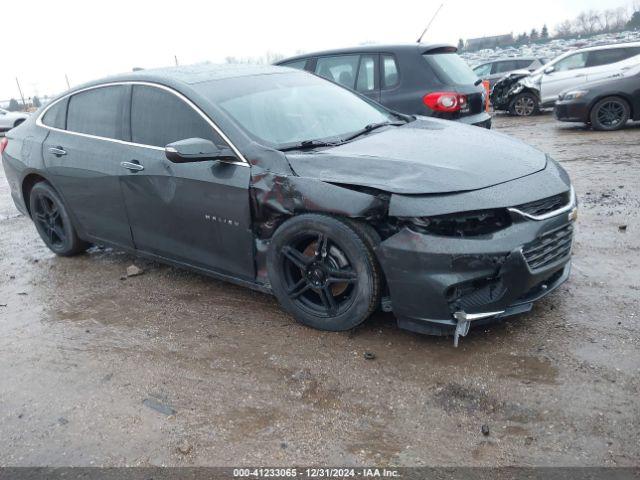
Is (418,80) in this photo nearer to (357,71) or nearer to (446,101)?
(446,101)

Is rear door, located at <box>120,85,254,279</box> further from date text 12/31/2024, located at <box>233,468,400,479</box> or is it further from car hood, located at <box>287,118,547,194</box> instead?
date text 12/31/2024, located at <box>233,468,400,479</box>

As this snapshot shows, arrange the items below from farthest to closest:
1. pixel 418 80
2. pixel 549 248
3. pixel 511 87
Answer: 1. pixel 511 87
2. pixel 418 80
3. pixel 549 248

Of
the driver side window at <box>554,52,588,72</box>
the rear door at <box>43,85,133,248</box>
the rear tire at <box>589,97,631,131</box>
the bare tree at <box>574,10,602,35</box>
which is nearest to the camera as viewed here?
the rear door at <box>43,85,133,248</box>

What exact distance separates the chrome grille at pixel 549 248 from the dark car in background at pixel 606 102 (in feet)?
27.7

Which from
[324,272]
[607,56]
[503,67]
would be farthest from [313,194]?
[503,67]

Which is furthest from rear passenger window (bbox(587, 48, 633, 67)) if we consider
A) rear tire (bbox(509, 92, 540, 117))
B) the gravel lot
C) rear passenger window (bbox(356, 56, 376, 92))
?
the gravel lot

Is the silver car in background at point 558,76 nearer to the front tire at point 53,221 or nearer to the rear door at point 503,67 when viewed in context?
the rear door at point 503,67

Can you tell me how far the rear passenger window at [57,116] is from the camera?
497cm

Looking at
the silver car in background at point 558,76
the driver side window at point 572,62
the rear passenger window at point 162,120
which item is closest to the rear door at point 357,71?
the rear passenger window at point 162,120

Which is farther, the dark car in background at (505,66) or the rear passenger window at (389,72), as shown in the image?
the dark car in background at (505,66)

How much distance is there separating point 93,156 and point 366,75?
3.90 m

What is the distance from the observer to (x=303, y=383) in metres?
3.07

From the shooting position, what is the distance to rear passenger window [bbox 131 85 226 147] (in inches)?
154

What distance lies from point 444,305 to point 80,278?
10.5ft
